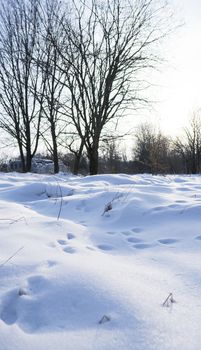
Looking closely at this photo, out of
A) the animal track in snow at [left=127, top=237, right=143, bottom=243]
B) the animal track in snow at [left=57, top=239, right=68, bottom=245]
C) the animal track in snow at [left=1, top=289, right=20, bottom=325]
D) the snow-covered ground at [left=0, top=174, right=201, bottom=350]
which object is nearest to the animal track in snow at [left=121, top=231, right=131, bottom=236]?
the snow-covered ground at [left=0, top=174, right=201, bottom=350]

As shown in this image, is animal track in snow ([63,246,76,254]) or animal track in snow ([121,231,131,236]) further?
animal track in snow ([121,231,131,236])

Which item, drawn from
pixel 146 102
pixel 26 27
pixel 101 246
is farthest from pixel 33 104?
pixel 101 246

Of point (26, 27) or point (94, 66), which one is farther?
point (26, 27)

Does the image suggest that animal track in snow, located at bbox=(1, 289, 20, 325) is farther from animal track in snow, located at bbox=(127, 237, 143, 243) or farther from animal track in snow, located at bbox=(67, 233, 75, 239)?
animal track in snow, located at bbox=(127, 237, 143, 243)

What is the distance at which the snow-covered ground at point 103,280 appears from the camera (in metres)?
1.27

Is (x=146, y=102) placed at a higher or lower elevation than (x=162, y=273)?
higher

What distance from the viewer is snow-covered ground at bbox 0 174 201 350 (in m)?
1.27

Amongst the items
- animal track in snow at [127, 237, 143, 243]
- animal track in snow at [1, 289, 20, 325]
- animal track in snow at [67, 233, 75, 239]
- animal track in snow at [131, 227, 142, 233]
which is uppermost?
animal track in snow at [67, 233, 75, 239]

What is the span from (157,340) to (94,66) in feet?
40.8

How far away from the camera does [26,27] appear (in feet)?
46.9

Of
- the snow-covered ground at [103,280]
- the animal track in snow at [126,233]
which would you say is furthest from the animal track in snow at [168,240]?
the animal track in snow at [126,233]

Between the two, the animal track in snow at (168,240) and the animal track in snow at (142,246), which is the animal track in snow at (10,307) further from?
the animal track in snow at (168,240)

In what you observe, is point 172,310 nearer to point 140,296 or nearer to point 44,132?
point 140,296

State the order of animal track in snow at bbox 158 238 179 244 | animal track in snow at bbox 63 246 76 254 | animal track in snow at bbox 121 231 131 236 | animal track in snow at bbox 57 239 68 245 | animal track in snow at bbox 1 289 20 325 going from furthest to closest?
animal track in snow at bbox 121 231 131 236, animal track in snow at bbox 158 238 179 244, animal track in snow at bbox 57 239 68 245, animal track in snow at bbox 63 246 76 254, animal track in snow at bbox 1 289 20 325
